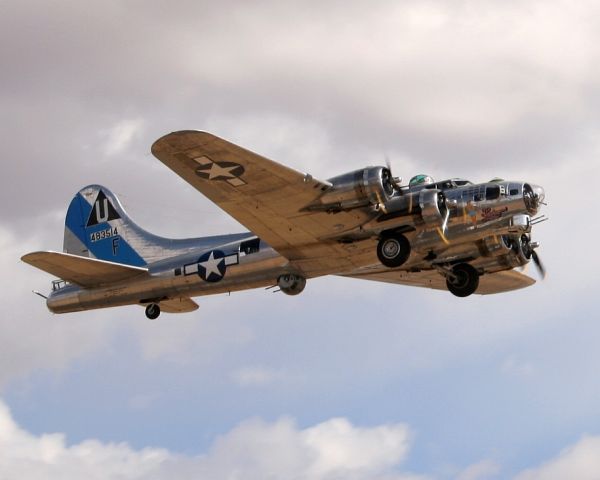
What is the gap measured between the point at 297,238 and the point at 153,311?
194 inches

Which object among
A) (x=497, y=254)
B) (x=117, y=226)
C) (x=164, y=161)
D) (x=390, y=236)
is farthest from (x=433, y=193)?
(x=117, y=226)

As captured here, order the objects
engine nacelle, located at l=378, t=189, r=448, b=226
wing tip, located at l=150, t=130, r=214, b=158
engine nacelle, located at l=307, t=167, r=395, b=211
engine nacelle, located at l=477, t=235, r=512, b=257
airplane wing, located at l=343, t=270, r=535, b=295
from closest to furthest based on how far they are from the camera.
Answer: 1. wing tip, located at l=150, t=130, r=214, b=158
2. engine nacelle, located at l=307, t=167, r=395, b=211
3. engine nacelle, located at l=378, t=189, r=448, b=226
4. engine nacelle, located at l=477, t=235, r=512, b=257
5. airplane wing, located at l=343, t=270, r=535, b=295

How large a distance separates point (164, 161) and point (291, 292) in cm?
549

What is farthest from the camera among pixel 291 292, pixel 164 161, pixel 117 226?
pixel 117 226

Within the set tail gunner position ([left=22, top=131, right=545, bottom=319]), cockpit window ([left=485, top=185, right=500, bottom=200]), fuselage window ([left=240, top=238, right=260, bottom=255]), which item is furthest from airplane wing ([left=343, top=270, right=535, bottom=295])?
cockpit window ([left=485, top=185, right=500, bottom=200])

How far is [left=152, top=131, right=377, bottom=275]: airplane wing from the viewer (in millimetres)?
23922

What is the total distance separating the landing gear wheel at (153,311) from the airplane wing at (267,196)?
13.4 ft

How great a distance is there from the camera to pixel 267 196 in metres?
25.8

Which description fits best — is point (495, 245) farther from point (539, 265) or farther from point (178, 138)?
point (178, 138)

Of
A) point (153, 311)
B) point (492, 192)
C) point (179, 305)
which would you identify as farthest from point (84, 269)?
point (492, 192)

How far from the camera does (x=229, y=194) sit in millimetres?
25688

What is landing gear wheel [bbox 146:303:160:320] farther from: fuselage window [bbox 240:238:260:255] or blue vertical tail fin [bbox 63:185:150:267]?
fuselage window [bbox 240:238:260:255]

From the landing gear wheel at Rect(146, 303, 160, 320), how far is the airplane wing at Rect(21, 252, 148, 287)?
3.00 feet

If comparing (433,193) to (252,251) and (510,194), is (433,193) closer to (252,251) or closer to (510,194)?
(510,194)
